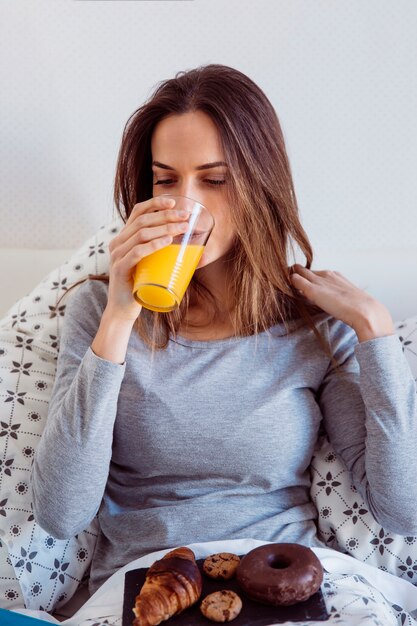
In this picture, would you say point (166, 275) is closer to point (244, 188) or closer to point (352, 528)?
point (244, 188)

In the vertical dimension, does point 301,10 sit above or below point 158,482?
above

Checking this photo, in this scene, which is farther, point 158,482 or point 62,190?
point 62,190

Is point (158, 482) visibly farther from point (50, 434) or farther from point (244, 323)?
point (244, 323)

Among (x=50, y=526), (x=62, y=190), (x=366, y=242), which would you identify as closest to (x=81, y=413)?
(x=50, y=526)

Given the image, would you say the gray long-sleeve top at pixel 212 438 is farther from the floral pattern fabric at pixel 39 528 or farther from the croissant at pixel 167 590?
the croissant at pixel 167 590

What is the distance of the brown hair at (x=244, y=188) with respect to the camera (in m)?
1.35

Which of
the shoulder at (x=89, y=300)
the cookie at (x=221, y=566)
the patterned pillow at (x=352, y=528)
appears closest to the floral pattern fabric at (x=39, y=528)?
the patterned pillow at (x=352, y=528)

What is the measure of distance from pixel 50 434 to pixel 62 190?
78 cm

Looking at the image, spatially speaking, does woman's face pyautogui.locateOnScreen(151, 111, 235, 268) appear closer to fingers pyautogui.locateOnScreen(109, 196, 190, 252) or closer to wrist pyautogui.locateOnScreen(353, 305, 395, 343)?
fingers pyautogui.locateOnScreen(109, 196, 190, 252)

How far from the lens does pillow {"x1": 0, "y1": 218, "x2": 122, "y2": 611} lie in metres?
1.35

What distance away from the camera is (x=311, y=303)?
4.91 feet

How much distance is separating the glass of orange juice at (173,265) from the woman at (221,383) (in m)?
0.07

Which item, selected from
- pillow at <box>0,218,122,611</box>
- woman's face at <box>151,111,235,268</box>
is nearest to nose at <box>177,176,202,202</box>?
woman's face at <box>151,111,235,268</box>

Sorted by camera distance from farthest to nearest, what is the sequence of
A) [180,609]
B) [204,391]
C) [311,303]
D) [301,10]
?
[301,10] < [311,303] < [204,391] < [180,609]
